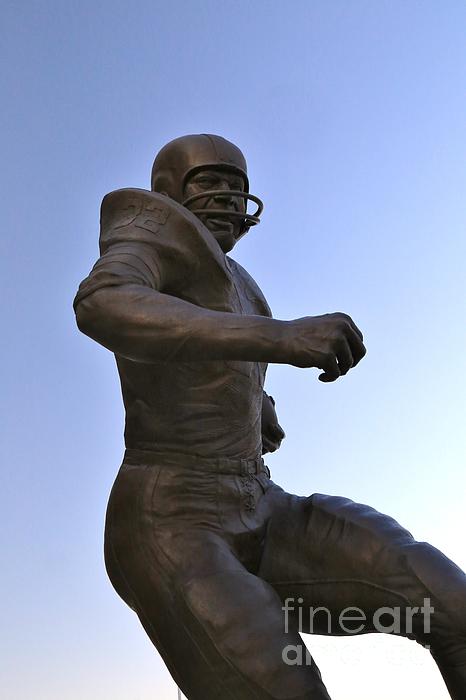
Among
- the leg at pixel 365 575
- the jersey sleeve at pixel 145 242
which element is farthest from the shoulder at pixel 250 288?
the leg at pixel 365 575

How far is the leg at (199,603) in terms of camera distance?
11.3 feet

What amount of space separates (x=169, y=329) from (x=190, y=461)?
662 mm

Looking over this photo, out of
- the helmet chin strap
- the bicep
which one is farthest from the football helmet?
the bicep

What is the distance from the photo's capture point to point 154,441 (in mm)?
4004

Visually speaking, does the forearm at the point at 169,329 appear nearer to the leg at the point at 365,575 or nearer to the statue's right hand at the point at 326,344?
the statue's right hand at the point at 326,344

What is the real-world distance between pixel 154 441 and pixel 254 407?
444 mm

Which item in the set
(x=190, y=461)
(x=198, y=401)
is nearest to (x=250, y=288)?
(x=198, y=401)

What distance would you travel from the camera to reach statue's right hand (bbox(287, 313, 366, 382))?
10.9 feet

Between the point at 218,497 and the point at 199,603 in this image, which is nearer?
the point at 199,603

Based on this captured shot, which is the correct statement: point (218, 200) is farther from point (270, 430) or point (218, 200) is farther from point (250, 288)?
point (270, 430)

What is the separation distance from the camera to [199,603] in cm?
355

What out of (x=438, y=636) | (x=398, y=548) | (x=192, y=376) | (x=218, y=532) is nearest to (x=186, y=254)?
(x=192, y=376)

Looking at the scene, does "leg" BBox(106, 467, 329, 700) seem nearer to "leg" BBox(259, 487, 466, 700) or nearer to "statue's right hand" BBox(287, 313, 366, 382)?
"leg" BBox(259, 487, 466, 700)

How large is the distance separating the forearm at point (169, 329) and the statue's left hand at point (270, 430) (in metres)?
1.30
